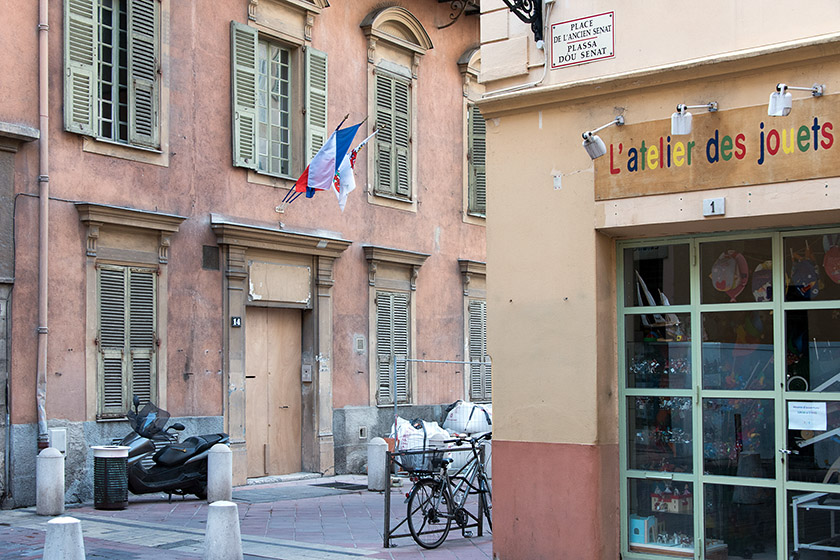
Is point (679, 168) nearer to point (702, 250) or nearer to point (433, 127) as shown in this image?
point (702, 250)

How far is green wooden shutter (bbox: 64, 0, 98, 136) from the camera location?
12.4m

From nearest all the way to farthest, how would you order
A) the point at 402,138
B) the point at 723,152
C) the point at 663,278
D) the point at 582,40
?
the point at 723,152, the point at 663,278, the point at 582,40, the point at 402,138

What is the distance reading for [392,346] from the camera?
17375mm

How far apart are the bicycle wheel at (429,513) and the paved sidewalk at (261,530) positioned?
136 mm

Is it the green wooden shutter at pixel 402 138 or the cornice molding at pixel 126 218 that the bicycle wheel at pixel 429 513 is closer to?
the cornice molding at pixel 126 218

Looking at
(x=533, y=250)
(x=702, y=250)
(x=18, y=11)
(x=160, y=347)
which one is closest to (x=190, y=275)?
(x=160, y=347)

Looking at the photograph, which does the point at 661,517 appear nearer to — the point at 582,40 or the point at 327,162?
the point at 582,40

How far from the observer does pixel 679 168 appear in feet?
25.2

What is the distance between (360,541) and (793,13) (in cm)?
622

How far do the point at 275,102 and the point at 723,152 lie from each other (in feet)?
31.0

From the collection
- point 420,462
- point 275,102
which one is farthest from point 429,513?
point 275,102

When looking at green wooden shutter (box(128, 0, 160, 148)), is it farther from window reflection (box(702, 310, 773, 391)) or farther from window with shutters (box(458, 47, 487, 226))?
window reflection (box(702, 310, 773, 391))

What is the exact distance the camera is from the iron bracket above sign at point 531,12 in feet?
27.2

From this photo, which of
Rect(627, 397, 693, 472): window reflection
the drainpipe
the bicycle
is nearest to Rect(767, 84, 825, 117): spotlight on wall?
Rect(627, 397, 693, 472): window reflection
